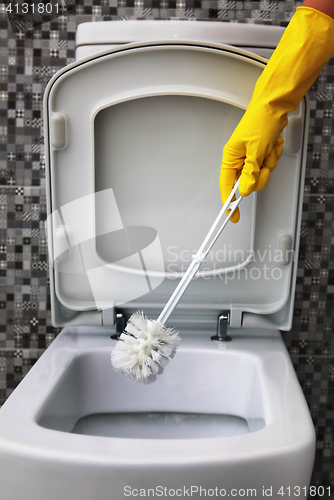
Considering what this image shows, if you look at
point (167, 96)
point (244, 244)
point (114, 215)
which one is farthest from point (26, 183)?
point (244, 244)

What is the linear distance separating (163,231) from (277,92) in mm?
293

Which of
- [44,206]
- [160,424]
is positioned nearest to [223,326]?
[160,424]

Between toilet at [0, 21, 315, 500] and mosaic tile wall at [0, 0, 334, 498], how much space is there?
0.16m

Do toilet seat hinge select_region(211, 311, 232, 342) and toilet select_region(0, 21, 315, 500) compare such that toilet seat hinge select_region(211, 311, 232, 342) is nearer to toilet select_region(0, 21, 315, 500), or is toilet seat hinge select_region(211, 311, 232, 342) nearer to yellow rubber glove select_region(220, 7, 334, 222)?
toilet select_region(0, 21, 315, 500)

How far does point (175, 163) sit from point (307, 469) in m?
0.49

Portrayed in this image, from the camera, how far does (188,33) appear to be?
28.0 inches

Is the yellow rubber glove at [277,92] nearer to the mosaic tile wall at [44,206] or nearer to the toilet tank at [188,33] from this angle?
the toilet tank at [188,33]

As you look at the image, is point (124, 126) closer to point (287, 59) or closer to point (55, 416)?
point (287, 59)

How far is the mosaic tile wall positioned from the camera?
33.6 inches

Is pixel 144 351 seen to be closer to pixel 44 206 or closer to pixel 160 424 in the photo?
pixel 160 424

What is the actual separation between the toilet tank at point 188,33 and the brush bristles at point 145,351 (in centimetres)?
47

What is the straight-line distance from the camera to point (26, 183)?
35.4 inches

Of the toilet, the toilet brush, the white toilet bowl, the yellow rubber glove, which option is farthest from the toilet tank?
the white toilet bowl

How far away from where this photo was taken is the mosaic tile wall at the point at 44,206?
2.80 feet
